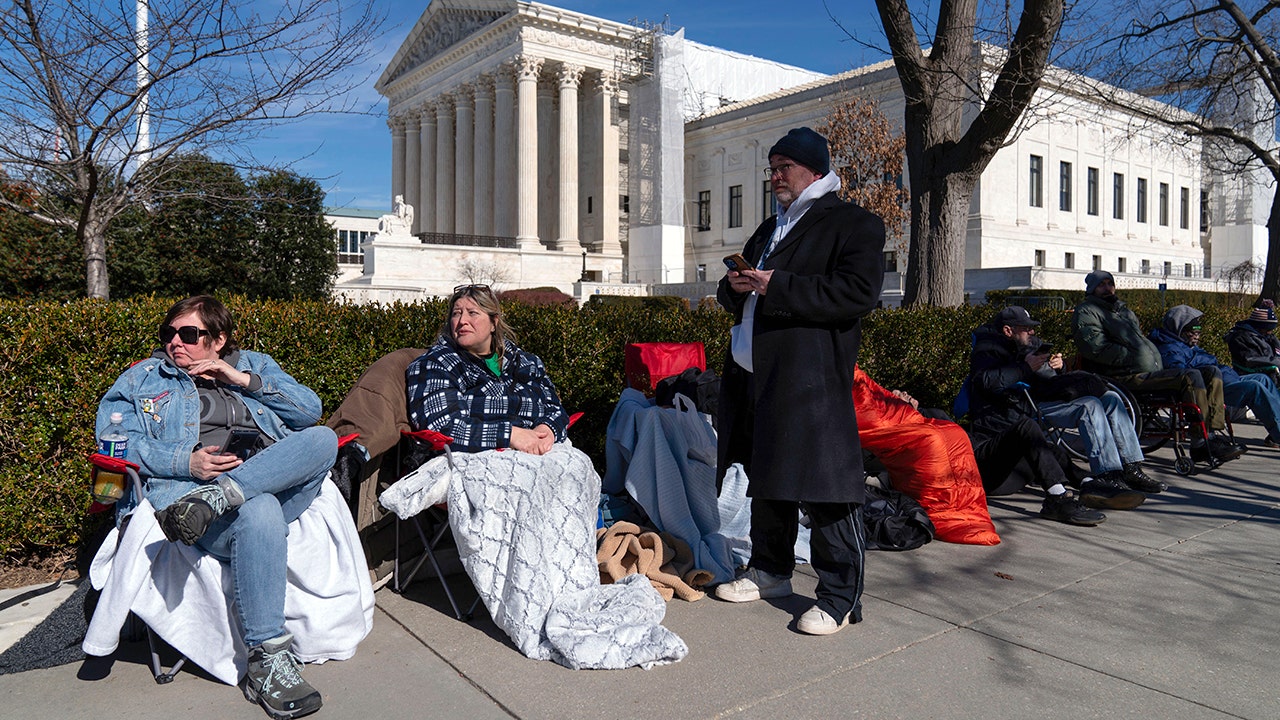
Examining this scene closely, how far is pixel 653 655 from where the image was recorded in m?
3.38

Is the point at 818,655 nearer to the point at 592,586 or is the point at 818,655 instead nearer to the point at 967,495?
the point at 592,586

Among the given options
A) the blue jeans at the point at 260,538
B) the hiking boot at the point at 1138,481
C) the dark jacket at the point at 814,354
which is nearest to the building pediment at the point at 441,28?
the hiking boot at the point at 1138,481

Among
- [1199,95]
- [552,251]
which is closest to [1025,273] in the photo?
[1199,95]

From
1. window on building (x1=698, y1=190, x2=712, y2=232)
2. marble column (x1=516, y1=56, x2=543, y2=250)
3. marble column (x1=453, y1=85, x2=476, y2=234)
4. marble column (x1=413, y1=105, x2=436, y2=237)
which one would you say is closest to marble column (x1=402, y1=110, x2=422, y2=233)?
marble column (x1=413, y1=105, x2=436, y2=237)

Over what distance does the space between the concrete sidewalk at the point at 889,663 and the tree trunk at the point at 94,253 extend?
17.4 ft

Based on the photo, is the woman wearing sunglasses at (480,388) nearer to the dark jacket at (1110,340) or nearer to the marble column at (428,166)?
the dark jacket at (1110,340)

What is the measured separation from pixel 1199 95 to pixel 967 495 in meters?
14.7

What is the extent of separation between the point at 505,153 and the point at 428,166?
13.2 m

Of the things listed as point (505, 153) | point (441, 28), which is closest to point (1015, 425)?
point (505, 153)

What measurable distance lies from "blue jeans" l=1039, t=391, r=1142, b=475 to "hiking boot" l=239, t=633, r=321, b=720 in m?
5.33

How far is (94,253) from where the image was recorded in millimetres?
7785

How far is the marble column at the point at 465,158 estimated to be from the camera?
5397 centimetres

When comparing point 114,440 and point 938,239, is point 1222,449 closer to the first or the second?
point 938,239

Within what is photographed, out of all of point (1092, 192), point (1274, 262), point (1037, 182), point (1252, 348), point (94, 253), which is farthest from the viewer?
point (1092, 192)
